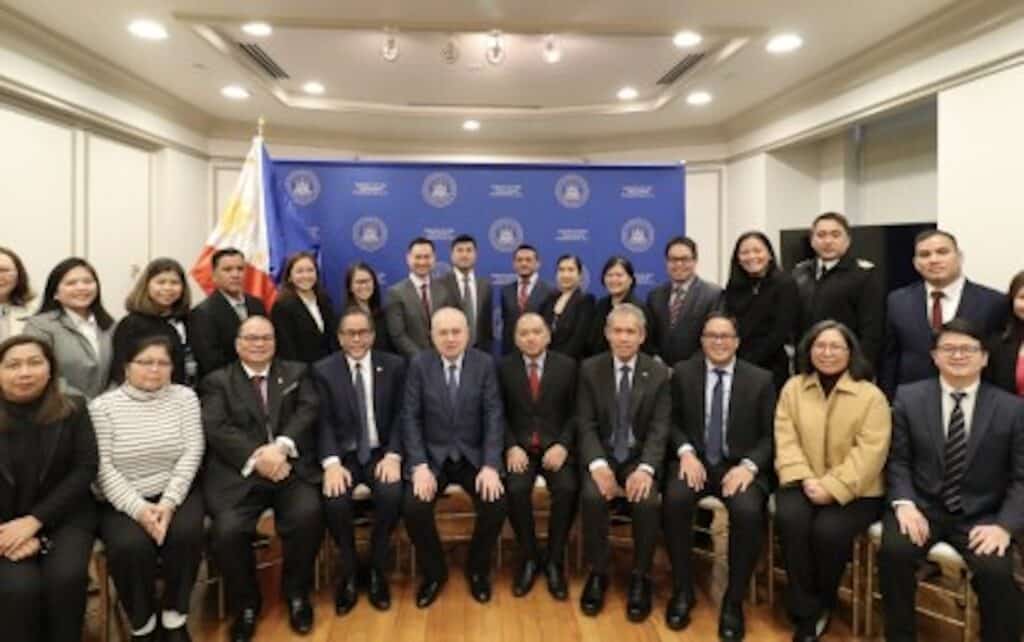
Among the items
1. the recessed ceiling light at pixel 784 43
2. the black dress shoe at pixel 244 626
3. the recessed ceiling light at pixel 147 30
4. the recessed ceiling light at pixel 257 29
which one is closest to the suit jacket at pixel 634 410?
the black dress shoe at pixel 244 626

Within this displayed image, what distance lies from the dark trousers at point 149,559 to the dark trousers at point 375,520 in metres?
0.55

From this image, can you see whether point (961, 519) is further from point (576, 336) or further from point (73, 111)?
point (73, 111)

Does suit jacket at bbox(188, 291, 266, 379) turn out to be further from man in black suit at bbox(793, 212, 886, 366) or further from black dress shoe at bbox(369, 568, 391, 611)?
man in black suit at bbox(793, 212, 886, 366)

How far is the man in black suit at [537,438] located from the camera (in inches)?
129

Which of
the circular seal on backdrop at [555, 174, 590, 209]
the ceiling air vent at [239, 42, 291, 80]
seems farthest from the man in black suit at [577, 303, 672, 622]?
the ceiling air vent at [239, 42, 291, 80]

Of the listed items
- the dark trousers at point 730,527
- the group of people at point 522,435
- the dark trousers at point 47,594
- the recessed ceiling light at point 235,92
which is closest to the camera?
the dark trousers at point 47,594

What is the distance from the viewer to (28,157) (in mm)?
4543

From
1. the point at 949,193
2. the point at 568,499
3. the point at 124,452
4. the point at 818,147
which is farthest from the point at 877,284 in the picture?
the point at 818,147

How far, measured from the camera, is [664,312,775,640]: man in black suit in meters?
2.95

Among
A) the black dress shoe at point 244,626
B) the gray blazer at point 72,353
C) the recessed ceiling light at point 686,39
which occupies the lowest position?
the black dress shoe at point 244,626

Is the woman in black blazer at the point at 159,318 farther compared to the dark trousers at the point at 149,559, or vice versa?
the woman in black blazer at the point at 159,318

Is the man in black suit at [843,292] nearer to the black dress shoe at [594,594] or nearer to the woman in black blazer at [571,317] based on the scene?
Result: the woman in black blazer at [571,317]

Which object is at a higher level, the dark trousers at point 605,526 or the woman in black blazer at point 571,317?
the woman in black blazer at point 571,317

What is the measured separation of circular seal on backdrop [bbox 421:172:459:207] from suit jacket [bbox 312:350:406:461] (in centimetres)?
193
